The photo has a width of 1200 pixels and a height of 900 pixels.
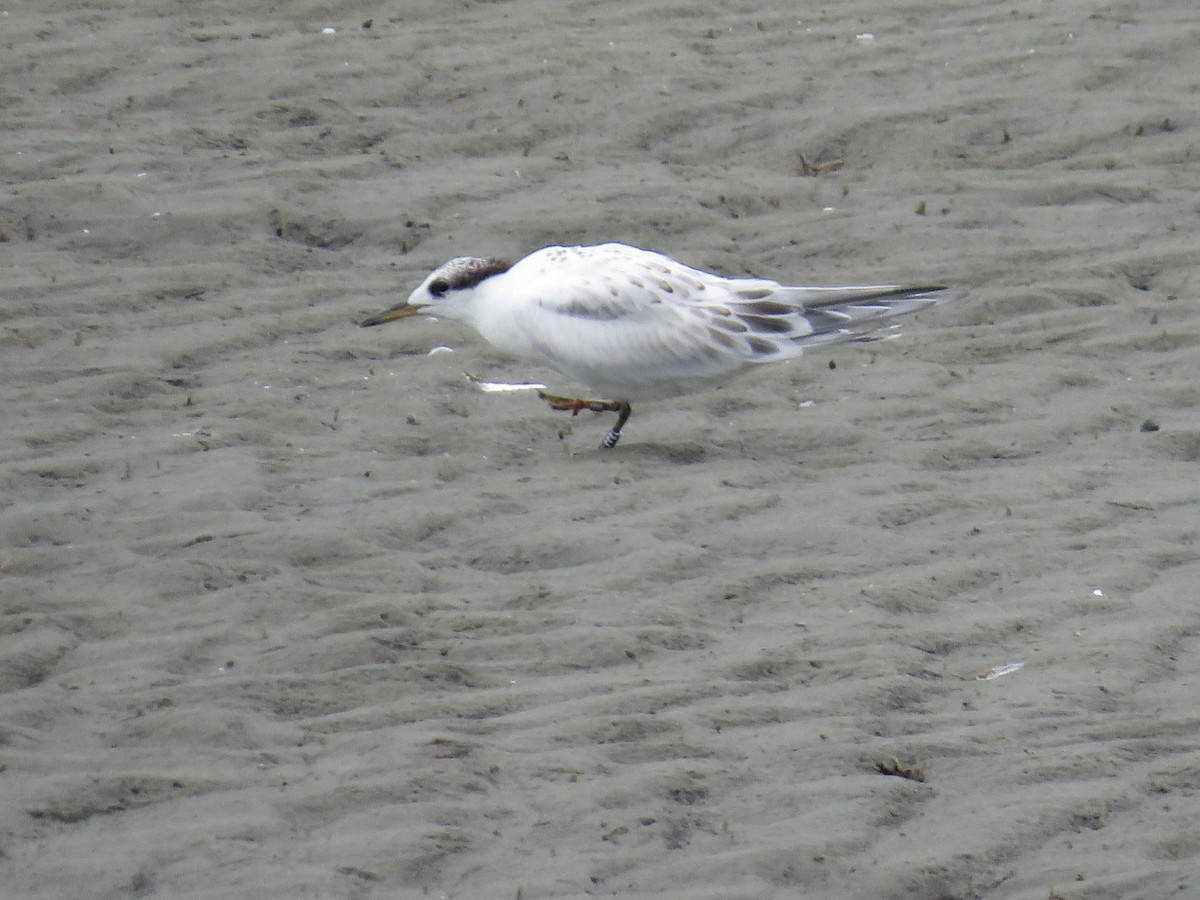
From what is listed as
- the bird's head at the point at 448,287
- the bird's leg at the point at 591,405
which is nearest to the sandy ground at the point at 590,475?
the bird's leg at the point at 591,405

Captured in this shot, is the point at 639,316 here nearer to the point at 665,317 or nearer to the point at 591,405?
the point at 665,317

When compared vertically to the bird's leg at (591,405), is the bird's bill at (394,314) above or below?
above

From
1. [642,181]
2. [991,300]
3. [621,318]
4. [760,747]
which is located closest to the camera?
[760,747]

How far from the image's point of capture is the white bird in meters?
5.46

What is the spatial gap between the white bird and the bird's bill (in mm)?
131

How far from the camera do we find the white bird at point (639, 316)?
5461 millimetres

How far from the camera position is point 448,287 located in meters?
5.71

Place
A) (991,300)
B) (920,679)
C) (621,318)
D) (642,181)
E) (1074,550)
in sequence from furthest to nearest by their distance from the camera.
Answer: (642,181), (991,300), (621,318), (1074,550), (920,679)

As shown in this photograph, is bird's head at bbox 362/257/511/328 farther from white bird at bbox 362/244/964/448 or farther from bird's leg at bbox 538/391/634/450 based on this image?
bird's leg at bbox 538/391/634/450

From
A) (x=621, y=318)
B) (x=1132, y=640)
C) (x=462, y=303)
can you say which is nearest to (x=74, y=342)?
(x=462, y=303)

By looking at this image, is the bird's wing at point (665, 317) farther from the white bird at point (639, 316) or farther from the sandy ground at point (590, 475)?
the sandy ground at point (590, 475)

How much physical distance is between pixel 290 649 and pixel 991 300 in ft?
10.4

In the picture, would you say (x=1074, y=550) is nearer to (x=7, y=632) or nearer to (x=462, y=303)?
(x=462, y=303)

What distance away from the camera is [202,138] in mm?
7215
